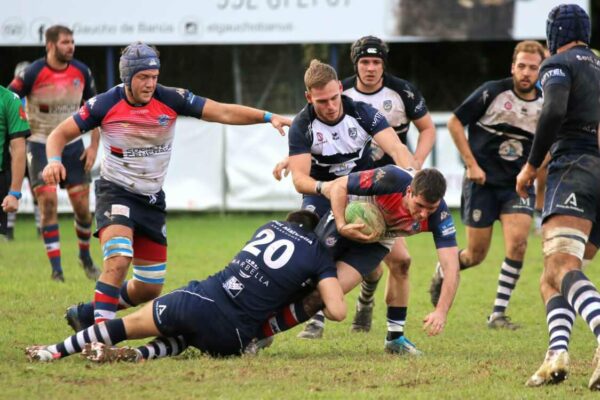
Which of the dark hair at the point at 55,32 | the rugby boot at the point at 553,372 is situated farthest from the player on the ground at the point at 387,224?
the dark hair at the point at 55,32

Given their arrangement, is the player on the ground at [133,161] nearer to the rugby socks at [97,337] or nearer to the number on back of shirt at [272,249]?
the rugby socks at [97,337]

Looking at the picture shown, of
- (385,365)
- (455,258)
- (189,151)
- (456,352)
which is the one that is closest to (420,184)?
(455,258)

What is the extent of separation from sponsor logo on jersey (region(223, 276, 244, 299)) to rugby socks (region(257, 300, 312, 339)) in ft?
1.21

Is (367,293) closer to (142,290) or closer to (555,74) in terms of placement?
(142,290)

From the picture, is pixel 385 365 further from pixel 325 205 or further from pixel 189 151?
pixel 189 151

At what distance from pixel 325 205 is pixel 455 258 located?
136 centimetres

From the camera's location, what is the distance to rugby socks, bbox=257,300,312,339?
24.7 ft

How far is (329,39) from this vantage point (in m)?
21.2

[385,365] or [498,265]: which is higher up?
[385,365]

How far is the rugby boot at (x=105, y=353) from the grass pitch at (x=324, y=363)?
0.07 meters

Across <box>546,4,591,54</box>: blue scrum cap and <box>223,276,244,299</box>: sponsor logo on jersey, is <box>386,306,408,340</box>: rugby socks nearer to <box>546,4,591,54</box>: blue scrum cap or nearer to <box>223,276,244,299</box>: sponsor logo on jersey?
<box>223,276,244,299</box>: sponsor logo on jersey

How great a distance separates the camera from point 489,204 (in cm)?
1035

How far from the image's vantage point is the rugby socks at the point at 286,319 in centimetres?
752

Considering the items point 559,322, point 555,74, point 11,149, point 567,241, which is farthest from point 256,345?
point 11,149
